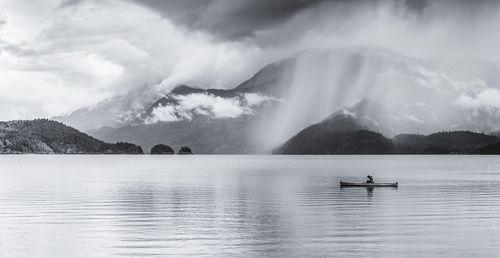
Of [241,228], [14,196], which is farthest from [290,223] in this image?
[14,196]

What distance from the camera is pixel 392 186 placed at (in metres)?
142

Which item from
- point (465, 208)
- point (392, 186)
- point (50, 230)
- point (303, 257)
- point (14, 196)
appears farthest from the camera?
point (392, 186)

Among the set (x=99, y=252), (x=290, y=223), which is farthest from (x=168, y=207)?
(x=99, y=252)

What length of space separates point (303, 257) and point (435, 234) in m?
19.1

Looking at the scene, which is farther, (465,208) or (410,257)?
(465,208)

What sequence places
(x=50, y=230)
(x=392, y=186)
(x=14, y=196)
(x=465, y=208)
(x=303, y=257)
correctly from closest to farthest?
(x=303, y=257), (x=50, y=230), (x=465, y=208), (x=14, y=196), (x=392, y=186)

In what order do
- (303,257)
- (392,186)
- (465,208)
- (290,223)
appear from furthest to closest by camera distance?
(392,186)
(465,208)
(290,223)
(303,257)

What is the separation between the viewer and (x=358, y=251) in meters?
54.0

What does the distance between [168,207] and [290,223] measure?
2841 centimetres

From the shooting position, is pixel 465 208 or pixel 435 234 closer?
pixel 435 234

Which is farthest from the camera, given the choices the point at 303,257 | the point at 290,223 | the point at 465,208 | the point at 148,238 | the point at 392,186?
the point at 392,186

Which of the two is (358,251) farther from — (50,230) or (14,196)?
(14,196)

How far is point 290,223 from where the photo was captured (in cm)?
7344

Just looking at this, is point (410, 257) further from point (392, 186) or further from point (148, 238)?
point (392, 186)
